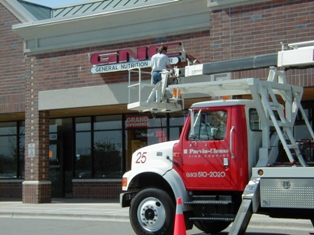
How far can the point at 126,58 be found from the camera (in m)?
17.9

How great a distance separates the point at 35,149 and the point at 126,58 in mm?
4643

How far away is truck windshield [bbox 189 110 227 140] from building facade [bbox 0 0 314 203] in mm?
4859

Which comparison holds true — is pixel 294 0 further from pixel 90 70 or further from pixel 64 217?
pixel 64 217

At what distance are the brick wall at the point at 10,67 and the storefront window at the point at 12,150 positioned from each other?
2.81 m

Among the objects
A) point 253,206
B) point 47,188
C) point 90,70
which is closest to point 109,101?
point 90,70

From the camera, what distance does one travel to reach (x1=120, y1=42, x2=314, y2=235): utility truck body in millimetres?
9695

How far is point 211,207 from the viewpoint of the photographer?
1035 cm

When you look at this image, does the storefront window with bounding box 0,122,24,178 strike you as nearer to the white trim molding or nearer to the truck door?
the white trim molding

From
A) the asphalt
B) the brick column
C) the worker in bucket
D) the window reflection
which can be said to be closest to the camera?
the worker in bucket

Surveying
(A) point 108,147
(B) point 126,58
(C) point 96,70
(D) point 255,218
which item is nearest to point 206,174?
(D) point 255,218

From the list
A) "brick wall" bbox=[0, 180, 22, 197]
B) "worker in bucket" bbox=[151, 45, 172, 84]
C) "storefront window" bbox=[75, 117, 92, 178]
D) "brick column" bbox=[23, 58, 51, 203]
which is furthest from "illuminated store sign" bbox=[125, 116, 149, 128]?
"worker in bucket" bbox=[151, 45, 172, 84]

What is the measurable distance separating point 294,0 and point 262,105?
5.83 meters

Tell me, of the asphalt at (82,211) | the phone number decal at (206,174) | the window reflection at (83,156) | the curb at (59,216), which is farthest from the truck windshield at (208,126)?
the window reflection at (83,156)

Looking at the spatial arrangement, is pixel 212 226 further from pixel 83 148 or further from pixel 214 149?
pixel 83 148
